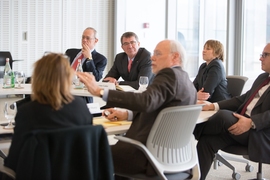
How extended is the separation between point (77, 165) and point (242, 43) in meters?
5.43

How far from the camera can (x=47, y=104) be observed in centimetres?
200

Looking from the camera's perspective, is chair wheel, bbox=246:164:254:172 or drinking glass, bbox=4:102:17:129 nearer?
drinking glass, bbox=4:102:17:129

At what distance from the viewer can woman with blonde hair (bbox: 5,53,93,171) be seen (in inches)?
77.9

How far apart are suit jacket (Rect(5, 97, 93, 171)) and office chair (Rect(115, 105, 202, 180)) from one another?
1.54 ft

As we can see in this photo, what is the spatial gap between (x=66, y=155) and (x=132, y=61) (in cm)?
317

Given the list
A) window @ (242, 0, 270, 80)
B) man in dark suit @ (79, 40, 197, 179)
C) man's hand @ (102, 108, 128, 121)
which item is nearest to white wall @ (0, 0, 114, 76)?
window @ (242, 0, 270, 80)

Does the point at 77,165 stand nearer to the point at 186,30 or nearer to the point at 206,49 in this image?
the point at 206,49

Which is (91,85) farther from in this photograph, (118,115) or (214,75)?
(214,75)

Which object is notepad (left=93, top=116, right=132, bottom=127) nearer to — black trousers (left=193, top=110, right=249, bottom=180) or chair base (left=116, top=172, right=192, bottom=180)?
chair base (left=116, top=172, right=192, bottom=180)

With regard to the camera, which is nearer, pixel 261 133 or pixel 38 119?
pixel 38 119

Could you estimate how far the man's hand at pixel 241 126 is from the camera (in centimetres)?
317

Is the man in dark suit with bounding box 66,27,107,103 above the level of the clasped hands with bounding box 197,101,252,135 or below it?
above

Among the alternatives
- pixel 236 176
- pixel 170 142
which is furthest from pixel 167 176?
pixel 236 176

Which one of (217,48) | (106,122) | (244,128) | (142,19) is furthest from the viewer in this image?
(142,19)
